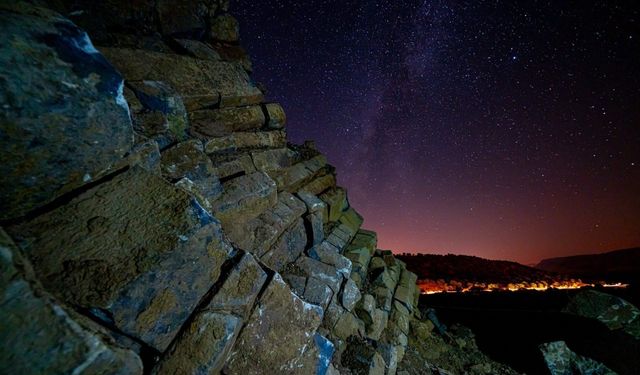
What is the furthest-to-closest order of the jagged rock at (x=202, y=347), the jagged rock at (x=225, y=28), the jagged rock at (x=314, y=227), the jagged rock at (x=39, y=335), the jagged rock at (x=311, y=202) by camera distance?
the jagged rock at (x=225, y=28) → the jagged rock at (x=311, y=202) → the jagged rock at (x=314, y=227) → the jagged rock at (x=202, y=347) → the jagged rock at (x=39, y=335)

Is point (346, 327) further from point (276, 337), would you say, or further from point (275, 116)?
point (275, 116)

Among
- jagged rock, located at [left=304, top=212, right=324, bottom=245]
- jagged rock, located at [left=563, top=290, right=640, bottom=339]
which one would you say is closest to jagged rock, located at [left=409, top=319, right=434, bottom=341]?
jagged rock, located at [left=304, top=212, right=324, bottom=245]

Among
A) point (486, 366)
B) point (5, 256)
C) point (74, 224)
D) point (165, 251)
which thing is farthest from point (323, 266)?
point (486, 366)

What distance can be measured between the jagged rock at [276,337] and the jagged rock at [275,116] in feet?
13.1

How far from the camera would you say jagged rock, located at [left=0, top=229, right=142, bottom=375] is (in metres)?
1.29

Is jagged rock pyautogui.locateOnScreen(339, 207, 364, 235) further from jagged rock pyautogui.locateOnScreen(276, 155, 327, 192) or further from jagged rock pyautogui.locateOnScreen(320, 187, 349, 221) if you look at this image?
jagged rock pyautogui.locateOnScreen(276, 155, 327, 192)

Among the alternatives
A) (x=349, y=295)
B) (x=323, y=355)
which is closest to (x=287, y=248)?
(x=349, y=295)

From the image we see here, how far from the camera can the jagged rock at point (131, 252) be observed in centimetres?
181

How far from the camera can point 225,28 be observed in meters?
6.03

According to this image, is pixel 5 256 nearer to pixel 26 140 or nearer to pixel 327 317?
pixel 26 140

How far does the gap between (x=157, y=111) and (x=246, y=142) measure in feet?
6.37

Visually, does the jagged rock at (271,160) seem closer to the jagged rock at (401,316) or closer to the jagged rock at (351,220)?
the jagged rock at (351,220)

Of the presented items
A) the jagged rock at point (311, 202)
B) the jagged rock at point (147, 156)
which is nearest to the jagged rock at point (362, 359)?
the jagged rock at point (311, 202)

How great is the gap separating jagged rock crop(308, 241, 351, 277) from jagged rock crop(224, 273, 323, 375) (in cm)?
197
